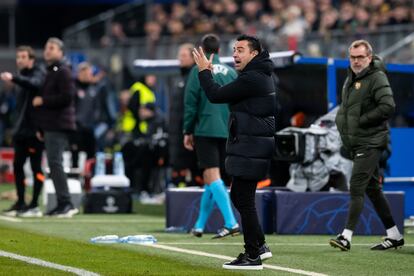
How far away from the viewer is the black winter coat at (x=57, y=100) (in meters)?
16.1

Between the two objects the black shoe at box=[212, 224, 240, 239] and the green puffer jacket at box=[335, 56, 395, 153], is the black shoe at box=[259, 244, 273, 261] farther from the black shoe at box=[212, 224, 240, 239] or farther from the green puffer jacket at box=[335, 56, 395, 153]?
the black shoe at box=[212, 224, 240, 239]

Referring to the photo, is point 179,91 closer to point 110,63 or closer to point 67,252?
point 67,252

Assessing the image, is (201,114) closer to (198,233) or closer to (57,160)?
(198,233)

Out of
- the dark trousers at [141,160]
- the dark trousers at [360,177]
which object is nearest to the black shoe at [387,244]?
the dark trousers at [360,177]

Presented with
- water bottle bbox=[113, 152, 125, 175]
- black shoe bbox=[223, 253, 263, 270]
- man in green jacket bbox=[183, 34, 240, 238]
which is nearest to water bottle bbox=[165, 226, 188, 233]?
man in green jacket bbox=[183, 34, 240, 238]

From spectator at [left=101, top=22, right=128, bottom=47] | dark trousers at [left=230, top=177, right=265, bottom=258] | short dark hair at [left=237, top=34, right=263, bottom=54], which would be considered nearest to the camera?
dark trousers at [left=230, top=177, right=265, bottom=258]

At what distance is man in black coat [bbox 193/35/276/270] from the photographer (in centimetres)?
1070

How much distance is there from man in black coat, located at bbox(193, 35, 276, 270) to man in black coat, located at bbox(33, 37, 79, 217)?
220 inches

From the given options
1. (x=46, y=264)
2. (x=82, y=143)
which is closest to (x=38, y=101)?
(x=82, y=143)

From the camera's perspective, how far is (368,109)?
1245 centimetres

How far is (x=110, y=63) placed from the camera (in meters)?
31.9

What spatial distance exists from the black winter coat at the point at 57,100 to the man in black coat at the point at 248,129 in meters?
5.58

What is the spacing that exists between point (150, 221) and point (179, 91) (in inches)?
69.7

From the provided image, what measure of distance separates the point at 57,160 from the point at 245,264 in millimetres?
6192
